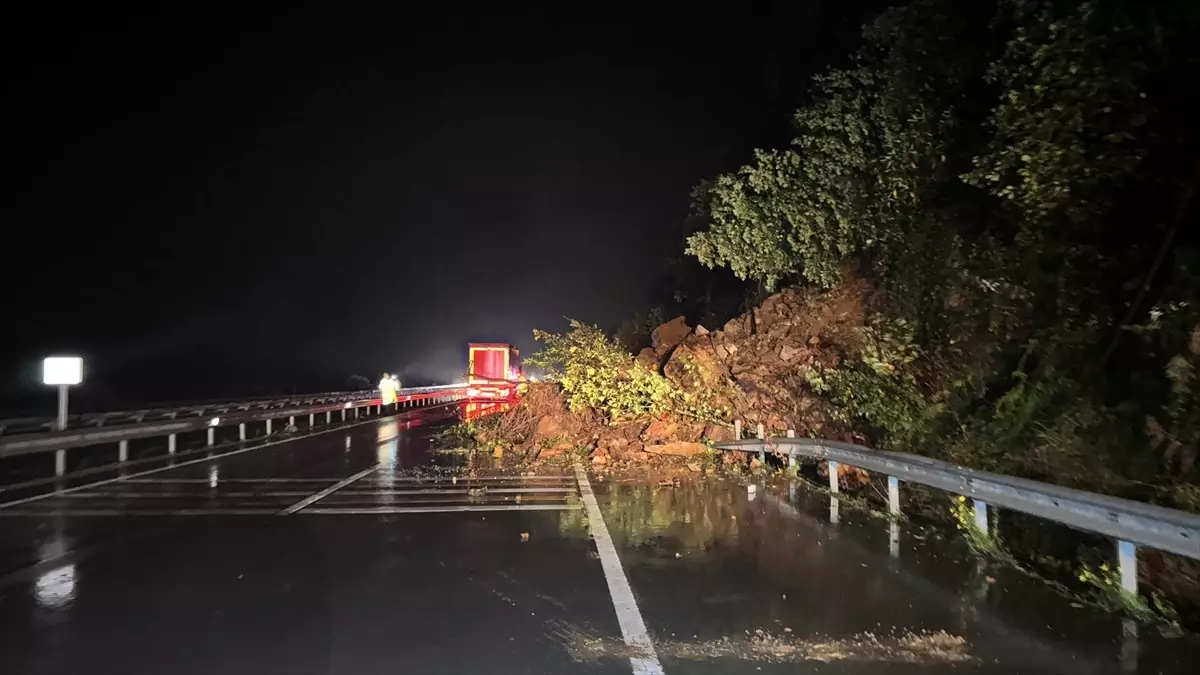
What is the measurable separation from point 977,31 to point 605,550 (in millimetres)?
8563

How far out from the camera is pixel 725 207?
17531 millimetres

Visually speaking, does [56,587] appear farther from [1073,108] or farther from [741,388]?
[741,388]

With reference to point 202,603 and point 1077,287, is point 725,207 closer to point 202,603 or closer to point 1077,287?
point 1077,287

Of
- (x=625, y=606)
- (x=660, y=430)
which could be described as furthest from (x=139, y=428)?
(x=625, y=606)

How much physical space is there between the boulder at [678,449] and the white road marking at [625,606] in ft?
21.7

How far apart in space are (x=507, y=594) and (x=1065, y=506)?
4716 millimetres

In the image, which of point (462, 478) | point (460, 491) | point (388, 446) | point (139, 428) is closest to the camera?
point (460, 491)

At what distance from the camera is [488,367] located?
97.3 ft

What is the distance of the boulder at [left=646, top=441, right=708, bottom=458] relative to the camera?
17375 millimetres

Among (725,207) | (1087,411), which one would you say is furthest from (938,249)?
(725,207)

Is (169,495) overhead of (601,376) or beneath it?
beneath

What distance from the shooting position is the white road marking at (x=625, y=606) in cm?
553

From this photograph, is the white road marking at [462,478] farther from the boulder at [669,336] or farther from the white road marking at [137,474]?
the boulder at [669,336]

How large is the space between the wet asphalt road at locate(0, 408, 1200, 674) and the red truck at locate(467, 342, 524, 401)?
13.9m
